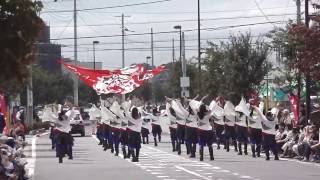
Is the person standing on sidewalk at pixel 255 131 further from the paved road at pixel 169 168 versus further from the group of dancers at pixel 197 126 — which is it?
the paved road at pixel 169 168

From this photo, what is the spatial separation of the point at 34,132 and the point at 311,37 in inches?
1414

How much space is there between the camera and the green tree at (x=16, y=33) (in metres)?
12.9

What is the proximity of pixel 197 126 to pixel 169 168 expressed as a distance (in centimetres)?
444

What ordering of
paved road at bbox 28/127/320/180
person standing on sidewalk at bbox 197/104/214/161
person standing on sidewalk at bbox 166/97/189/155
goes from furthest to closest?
person standing on sidewalk at bbox 166/97/189/155, person standing on sidewalk at bbox 197/104/214/161, paved road at bbox 28/127/320/180

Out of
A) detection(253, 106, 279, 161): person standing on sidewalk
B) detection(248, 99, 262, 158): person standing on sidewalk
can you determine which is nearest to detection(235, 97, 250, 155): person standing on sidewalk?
detection(248, 99, 262, 158): person standing on sidewalk

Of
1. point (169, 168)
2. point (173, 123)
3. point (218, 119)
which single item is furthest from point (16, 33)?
point (218, 119)

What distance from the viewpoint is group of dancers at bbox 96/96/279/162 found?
29.7m

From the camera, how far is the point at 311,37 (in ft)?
89.6

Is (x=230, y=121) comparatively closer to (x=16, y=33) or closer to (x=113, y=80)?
(x=113, y=80)

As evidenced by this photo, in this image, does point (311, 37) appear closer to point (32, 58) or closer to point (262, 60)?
point (32, 58)

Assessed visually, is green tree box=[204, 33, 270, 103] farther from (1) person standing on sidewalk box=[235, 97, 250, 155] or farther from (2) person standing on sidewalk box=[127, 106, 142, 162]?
(2) person standing on sidewalk box=[127, 106, 142, 162]

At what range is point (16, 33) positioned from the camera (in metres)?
13.0

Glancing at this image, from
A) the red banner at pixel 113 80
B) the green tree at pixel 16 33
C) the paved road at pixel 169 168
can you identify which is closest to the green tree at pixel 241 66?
the red banner at pixel 113 80

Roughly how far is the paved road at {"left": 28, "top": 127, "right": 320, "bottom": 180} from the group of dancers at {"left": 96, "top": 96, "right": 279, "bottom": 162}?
0.64 metres
